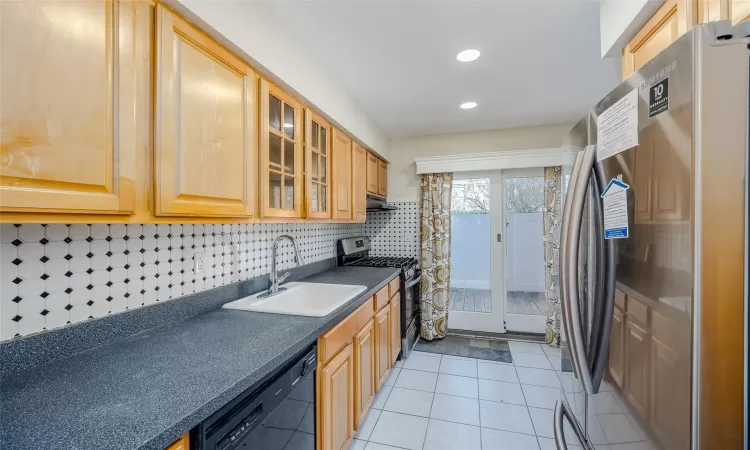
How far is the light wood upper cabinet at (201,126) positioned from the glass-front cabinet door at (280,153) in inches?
2.6

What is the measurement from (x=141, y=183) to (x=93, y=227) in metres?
0.36

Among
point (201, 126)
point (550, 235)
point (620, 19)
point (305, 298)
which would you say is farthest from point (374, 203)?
point (620, 19)

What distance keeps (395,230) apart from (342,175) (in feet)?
4.95

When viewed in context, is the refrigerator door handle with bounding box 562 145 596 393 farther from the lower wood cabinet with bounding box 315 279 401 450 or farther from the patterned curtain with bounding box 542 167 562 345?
the patterned curtain with bounding box 542 167 562 345

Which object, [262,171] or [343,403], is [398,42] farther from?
[343,403]

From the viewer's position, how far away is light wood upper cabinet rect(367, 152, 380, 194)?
312 cm

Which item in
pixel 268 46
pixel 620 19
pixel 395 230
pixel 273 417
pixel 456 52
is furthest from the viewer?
pixel 395 230

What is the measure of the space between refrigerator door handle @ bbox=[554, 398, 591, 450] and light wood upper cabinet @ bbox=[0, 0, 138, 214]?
160 cm

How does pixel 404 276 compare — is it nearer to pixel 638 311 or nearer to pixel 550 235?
pixel 550 235

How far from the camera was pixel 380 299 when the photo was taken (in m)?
2.24

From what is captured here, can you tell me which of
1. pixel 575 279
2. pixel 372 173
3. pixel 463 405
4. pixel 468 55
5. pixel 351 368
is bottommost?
pixel 463 405

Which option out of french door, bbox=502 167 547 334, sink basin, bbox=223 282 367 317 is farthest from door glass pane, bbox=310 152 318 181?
french door, bbox=502 167 547 334

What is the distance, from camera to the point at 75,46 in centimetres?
75

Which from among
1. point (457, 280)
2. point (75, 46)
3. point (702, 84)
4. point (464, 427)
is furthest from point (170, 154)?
point (457, 280)
